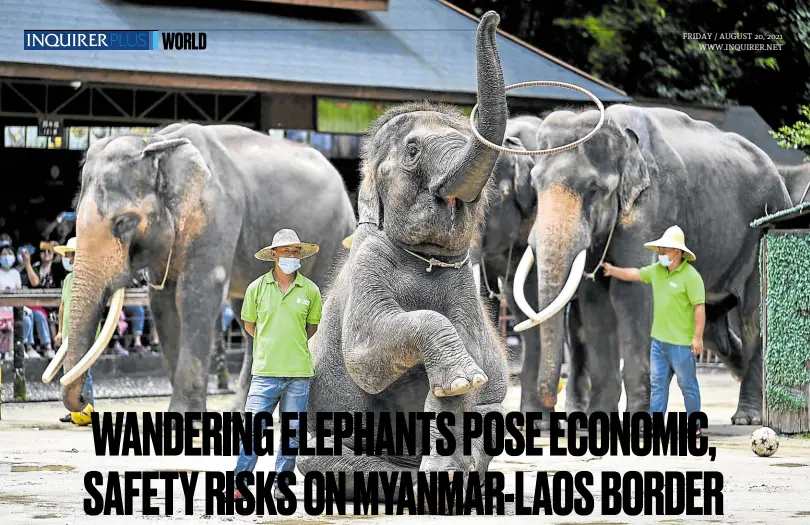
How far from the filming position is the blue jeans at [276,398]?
941 centimetres

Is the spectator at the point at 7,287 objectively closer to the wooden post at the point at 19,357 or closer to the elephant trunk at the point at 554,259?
the wooden post at the point at 19,357

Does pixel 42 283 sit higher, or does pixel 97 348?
pixel 42 283

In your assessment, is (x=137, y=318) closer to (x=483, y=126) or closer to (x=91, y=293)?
(x=91, y=293)

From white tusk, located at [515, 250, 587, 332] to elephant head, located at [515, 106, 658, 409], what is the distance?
11 millimetres

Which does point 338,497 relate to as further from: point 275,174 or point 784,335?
point 275,174

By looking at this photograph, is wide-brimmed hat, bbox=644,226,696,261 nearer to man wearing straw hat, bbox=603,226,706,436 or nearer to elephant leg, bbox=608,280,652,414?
man wearing straw hat, bbox=603,226,706,436

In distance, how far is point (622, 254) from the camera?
13461 millimetres

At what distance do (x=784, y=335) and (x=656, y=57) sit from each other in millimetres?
18106

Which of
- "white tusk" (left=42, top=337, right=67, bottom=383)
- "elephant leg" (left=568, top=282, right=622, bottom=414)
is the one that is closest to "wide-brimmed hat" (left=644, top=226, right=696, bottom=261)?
"elephant leg" (left=568, top=282, right=622, bottom=414)

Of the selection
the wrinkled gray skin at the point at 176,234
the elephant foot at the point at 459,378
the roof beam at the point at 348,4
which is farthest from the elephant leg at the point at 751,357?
the roof beam at the point at 348,4

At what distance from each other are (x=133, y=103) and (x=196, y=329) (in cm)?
846

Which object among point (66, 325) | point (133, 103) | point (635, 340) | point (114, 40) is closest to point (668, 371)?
point (635, 340)

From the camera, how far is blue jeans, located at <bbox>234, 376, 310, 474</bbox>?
371 inches

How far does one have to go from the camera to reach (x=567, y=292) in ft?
42.2
